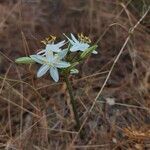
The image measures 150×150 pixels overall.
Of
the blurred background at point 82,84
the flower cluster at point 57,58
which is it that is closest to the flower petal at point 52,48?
the flower cluster at point 57,58

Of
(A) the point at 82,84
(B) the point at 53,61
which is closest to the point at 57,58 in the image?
(B) the point at 53,61

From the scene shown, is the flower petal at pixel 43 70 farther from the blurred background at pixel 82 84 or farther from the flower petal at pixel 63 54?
the blurred background at pixel 82 84

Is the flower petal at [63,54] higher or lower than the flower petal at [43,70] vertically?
higher

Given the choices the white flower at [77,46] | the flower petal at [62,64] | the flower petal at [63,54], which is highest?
the white flower at [77,46]

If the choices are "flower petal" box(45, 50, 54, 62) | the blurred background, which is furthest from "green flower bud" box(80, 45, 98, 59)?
the blurred background

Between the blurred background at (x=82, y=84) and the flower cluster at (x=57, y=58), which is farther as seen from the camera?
the blurred background at (x=82, y=84)

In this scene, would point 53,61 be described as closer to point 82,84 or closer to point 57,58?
point 57,58

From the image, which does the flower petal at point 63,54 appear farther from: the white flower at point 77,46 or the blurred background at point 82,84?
the blurred background at point 82,84

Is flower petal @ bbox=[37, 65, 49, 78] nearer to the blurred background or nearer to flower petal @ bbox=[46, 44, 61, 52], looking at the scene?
flower petal @ bbox=[46, 44, 61, 52]

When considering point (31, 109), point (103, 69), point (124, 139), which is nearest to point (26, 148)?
point (31, 109)
